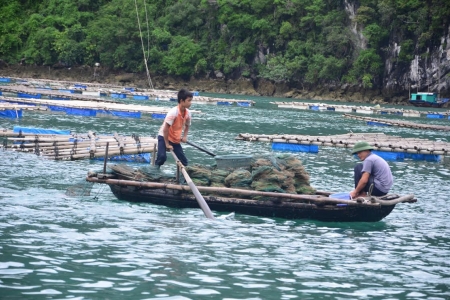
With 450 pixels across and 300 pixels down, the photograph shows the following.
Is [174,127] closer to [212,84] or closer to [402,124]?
[402,124]

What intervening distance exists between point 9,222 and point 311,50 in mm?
65232

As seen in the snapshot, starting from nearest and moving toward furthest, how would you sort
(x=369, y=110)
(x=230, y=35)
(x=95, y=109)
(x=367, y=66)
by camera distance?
(x=95, y=109), (x=369, y=110), (x=367, y=66), (x=230, y=35)

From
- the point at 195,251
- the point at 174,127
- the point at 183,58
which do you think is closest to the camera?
the point at 195,251

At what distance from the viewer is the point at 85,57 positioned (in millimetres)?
84188

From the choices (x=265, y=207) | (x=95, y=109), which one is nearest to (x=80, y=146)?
(x=265, y=207)

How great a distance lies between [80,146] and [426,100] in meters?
49.5

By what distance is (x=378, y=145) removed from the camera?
24.5 m

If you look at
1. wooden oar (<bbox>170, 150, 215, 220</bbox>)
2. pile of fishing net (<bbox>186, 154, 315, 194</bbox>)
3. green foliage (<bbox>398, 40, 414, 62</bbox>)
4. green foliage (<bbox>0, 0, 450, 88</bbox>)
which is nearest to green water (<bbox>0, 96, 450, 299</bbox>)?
wooden oar (<bbox>170, 150, 215, 220</bbox>)

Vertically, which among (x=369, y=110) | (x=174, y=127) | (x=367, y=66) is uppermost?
(x=367, y=66)

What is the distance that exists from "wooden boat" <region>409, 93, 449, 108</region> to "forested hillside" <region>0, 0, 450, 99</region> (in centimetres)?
400

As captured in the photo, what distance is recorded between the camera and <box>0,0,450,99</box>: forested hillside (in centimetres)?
6800

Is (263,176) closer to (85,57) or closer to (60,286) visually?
(60,286)

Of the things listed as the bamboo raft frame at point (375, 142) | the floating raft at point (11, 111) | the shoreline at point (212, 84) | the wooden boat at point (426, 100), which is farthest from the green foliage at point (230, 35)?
the bamboo raft frame at point (375, 142)

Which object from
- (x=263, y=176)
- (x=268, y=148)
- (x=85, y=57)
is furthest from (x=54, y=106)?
(x=85, y=57)
